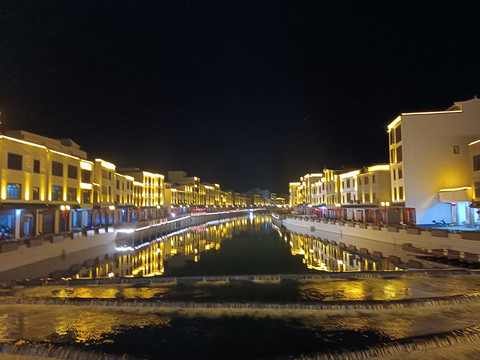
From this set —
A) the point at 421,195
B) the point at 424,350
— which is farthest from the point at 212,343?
the point at 421,195

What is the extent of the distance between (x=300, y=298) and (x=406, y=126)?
31.2 m

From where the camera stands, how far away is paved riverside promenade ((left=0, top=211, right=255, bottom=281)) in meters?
22.0

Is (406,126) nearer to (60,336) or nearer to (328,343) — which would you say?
(328,343)

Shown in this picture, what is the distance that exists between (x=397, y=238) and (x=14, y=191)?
35.4 meters

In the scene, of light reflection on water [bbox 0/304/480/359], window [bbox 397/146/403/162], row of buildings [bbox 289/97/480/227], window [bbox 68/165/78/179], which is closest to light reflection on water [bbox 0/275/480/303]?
light reflection on water [bbox 0/304/480/359]

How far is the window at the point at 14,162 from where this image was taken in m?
30.6

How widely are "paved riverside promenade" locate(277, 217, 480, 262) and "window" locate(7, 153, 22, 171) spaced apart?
33.4 metres

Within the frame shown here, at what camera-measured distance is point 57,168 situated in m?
38.2

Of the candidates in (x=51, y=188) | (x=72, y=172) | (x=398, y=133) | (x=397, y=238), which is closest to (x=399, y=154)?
(x=398, y=133)

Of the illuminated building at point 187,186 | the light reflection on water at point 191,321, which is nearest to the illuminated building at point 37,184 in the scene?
the light reflection on water at point 191,321

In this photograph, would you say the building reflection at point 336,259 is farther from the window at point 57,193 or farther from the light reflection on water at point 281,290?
the window at point 57,193

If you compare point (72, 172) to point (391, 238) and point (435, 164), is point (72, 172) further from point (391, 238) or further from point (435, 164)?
point (435, 164)

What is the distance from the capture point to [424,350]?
29.8 ft

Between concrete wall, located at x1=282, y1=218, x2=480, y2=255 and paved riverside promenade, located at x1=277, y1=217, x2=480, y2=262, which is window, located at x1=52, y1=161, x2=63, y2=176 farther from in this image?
concrete wall, located at x1=282, y1=218, x2=480, y2=255
